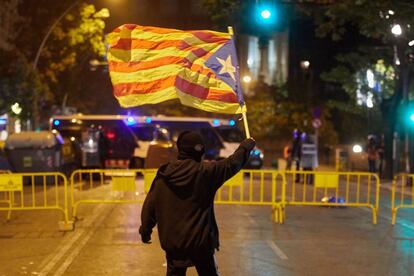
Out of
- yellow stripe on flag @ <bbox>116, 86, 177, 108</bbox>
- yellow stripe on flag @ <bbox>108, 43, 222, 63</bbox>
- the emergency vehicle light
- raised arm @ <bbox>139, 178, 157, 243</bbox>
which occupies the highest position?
yellow stripe on flag @ <bbox>108, 43, 222, 63</bbox>

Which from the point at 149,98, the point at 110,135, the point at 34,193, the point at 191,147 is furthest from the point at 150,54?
the point at 110,135

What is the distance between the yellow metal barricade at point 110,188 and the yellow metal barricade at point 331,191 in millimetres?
2969

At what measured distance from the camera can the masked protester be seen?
4.67 m

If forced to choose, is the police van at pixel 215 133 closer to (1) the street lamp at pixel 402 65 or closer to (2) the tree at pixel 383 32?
(2) the tree at pixel 383 32

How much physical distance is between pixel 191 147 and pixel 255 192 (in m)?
13.5

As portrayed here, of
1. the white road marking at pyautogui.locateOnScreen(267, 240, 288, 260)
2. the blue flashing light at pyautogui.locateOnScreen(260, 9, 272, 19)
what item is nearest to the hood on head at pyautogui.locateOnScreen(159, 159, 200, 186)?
the white road marking at pyautogui.locateOnScreen(267, 240, 288, 260)

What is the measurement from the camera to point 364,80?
85.6 ft

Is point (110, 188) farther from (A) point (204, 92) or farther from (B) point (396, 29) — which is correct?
(A) point (204, 92)

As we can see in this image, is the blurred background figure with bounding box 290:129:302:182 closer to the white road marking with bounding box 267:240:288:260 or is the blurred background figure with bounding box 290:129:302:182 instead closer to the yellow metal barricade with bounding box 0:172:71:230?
the yellow metal barricade with bounding box 0:172:71:230

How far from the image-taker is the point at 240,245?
9.66 metres

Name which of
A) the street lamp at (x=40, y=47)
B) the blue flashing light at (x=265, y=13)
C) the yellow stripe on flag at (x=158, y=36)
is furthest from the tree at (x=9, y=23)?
the yellow stripe on flag at (x=158, y=36)

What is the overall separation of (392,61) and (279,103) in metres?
15.6

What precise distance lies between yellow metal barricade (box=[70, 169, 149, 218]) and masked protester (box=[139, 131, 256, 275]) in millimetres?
6406

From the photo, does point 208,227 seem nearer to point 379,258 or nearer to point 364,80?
point 379,258
